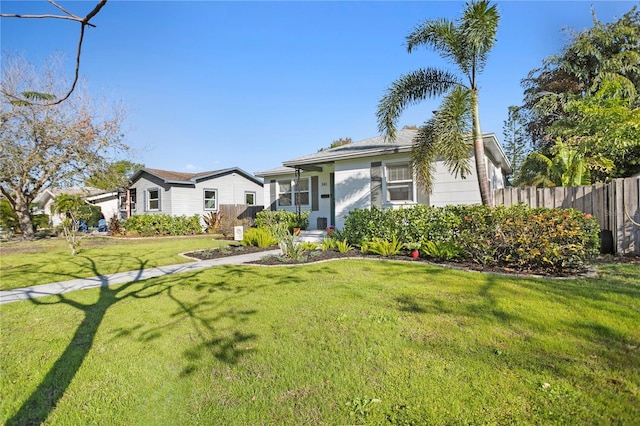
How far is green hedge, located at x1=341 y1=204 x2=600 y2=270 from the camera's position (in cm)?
621

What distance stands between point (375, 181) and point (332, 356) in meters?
9.18

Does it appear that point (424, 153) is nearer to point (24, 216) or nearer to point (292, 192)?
point (292, 192)

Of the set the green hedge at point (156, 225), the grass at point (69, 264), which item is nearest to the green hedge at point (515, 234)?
the grass at point (69, 264)

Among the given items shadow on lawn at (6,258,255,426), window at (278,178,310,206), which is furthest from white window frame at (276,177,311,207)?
shadow on lawn at (6,258,255,426)

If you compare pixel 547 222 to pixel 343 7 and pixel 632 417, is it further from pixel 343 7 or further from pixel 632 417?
pixel 343 7

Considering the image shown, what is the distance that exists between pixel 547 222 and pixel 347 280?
13.4 ft

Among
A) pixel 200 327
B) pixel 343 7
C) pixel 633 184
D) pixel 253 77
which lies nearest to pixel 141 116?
pixel 253 77

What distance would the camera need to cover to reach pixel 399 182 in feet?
37.2

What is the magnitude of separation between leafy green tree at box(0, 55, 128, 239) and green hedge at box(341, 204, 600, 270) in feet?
57.2

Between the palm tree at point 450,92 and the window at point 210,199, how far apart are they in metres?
15.0

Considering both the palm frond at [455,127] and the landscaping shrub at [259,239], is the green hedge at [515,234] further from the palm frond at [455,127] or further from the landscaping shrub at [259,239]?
the landscaping shrub at [259,239]

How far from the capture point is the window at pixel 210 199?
71.4 ft

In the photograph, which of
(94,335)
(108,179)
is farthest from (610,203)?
(108,179)

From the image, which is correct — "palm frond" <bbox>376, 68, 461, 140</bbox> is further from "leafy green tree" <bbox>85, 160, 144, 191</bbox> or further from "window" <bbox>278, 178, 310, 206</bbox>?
"leafy green tree" <bbox>85, 160, 144, 191</bbox>
